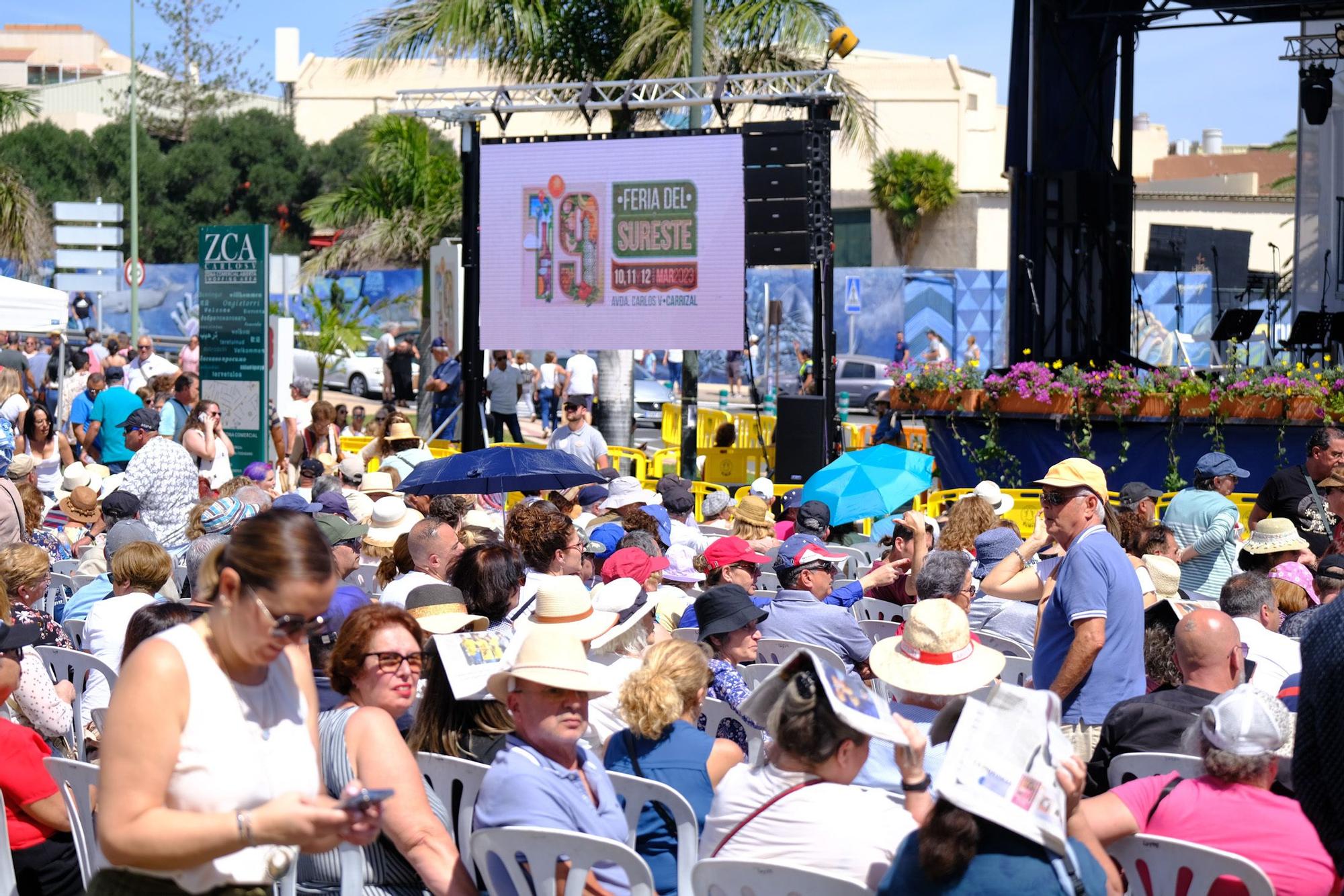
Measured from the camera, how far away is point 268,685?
2654 millimetres

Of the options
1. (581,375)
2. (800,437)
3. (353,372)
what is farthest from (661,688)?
(353,372)

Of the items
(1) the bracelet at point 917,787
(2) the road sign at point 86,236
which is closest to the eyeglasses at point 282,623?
(1) the bracelet at point 917,787

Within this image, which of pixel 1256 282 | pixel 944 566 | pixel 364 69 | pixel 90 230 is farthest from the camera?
pixel 1256 282

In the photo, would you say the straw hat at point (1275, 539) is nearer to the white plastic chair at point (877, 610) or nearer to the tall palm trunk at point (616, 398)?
the white plastic chair at point (877, 610)

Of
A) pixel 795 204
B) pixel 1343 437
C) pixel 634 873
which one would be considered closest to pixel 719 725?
pixel 634 873

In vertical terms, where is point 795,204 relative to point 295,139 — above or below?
below

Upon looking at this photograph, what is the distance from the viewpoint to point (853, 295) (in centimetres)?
3553

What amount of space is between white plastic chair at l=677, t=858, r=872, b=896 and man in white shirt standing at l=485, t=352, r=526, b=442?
1571 cm

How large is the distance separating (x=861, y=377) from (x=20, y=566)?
95.4 ft

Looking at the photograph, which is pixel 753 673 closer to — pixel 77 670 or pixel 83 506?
pixel 77 670

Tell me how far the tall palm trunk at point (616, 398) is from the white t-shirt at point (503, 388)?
1.66m

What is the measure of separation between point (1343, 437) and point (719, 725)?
537 cm

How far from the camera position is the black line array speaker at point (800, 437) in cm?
1498

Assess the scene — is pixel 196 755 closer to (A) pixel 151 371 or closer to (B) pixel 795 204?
(B) pixel 795 204
